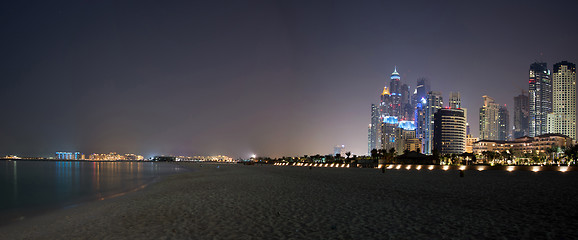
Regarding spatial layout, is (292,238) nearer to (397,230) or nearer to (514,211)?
(397,230)

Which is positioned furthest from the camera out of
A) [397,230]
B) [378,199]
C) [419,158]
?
[419,158]

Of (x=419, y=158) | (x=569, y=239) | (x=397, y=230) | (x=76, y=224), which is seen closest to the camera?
(x=569, y=239)

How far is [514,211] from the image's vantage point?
11164 mm

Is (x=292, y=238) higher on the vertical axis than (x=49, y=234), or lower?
higher

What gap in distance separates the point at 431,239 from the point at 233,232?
4812 millimetres

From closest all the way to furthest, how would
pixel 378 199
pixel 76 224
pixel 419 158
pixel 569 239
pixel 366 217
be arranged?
pixel 569 239
pixel 366 217
pixel 76 224
pixel 378 199
pixel 419 158

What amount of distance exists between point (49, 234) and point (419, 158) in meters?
72.8

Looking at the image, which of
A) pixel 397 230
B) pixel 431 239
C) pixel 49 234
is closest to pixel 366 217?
pixel 397 230

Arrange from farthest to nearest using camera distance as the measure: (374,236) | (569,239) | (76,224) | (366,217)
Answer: (76,224) < (366,217) < (374,236) < (569,239)

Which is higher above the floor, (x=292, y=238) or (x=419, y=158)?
(x=292, y=238)

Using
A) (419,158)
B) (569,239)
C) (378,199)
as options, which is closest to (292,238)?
(569,239)

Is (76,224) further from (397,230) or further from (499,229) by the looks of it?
(499,229)

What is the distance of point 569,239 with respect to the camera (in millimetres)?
7574

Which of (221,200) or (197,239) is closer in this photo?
(197,239)
